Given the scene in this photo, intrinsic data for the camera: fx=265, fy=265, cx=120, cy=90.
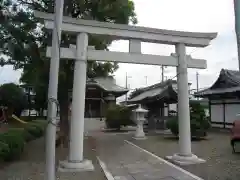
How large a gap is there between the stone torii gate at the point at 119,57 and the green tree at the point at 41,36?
1.19 meters

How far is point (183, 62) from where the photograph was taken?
9.17 m

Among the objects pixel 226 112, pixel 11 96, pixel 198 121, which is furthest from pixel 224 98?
pixel 11 96

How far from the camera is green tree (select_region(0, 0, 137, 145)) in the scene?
9.60 meters

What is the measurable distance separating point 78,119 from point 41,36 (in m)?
5.16

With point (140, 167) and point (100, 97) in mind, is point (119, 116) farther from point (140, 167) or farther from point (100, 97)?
point (140, 167)

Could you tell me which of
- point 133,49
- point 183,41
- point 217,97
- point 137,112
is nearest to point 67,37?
point 133,49

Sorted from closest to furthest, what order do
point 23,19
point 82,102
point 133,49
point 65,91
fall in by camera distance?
point 82,102
point 133,49
point 23,19
point 65,91

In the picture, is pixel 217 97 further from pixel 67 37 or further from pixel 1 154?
pixel 1 154

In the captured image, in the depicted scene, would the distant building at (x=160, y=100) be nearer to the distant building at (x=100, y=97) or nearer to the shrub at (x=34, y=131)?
the distant building at (x=100, y=97)

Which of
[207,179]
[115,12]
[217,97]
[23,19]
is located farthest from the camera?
[217,97]

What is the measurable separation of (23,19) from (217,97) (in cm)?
1604

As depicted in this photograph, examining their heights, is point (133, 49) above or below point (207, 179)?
above

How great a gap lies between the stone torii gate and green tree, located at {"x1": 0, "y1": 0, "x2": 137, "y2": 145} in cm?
119

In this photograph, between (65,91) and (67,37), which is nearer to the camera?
(67,37)
